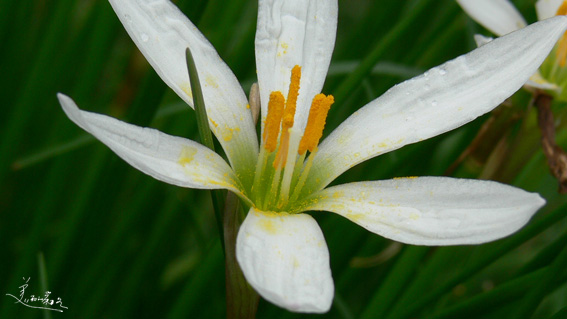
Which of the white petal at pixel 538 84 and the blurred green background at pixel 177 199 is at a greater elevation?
the white petal at pixel 538 84

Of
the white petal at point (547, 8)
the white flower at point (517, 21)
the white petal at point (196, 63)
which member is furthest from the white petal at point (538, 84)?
the white petal at point (196, 63)

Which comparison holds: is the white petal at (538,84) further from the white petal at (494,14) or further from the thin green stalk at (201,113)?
the thin green stalk at (201,113)

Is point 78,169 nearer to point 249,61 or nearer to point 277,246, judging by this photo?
point 249,61

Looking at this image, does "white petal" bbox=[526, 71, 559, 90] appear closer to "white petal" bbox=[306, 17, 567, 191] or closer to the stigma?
"white petal" bbox=[306, 17, 567, 191]

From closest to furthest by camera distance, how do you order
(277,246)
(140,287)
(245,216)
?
(277,246) → (245,216) → (140,287)

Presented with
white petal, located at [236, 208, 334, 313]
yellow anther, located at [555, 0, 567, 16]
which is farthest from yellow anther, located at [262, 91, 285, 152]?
yellow anther, located at [555, 0, 567, 16]

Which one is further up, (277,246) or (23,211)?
(277,246)

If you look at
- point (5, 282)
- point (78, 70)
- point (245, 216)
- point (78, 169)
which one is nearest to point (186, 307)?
point (245, 216)
